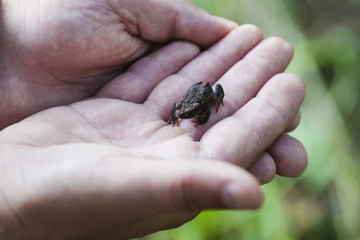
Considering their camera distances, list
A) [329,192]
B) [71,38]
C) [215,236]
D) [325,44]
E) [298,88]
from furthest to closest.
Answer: [325,44] < [329,192] < [215,236] < [71,38] < [298,88]

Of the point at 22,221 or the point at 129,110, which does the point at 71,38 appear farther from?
the point at 22,221

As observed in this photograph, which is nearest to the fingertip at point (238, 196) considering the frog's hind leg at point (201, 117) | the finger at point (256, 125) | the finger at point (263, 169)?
the finger at point (256, 125)

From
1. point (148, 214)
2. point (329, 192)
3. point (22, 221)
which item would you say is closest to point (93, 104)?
point (22, 221)

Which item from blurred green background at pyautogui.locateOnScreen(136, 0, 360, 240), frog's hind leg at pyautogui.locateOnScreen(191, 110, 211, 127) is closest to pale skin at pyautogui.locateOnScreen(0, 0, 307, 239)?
frog's hind leg at pyautogui.locateOnScreen(191, 110, 211, 127)

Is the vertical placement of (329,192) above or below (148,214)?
below

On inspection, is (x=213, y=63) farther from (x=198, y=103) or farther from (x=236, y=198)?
(x=236, y=198)

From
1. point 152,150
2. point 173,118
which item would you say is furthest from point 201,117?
point 152,150
